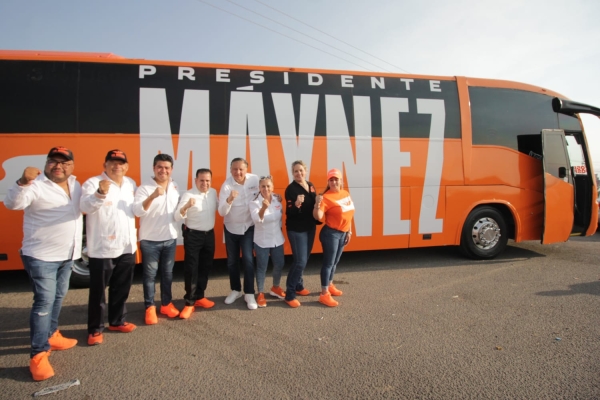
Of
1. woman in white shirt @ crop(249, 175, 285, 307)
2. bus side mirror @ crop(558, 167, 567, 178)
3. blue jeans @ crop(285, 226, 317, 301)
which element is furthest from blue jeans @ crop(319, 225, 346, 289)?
bus side mirror @ crop(558, 167, 567, 178)

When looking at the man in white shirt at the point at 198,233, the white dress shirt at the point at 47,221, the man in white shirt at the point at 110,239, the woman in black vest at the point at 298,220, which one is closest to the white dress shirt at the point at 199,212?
the man in white shirt at the point at 198,233

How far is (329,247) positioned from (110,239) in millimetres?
2440

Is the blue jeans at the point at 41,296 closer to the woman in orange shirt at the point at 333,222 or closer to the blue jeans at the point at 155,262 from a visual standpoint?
the blue jeans at the point at 155,262

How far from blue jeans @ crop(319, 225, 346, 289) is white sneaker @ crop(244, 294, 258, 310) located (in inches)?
35.9

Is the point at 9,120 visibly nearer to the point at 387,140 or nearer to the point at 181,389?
the point at 181,389

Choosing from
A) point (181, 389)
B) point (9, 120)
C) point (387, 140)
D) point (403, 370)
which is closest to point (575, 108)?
point (387, 140)

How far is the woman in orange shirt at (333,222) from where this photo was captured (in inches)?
162

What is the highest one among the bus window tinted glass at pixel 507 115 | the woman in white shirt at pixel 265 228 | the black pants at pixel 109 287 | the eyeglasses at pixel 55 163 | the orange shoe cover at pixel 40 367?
the bus window tinted glass at pixel 507 115

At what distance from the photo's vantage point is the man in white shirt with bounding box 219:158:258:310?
4.01 meters

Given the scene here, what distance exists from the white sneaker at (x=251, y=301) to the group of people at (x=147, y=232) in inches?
0.5

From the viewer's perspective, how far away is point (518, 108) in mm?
6211

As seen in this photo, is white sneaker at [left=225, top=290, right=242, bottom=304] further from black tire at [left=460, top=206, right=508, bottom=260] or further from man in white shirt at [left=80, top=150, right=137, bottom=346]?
black tire at [left=460, top=206, right=508, bottom=260]

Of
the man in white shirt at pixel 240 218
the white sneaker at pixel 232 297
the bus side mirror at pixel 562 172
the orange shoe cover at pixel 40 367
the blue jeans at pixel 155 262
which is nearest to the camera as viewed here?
the orange shoe cover at pixel 40 367

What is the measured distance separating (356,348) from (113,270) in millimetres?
2596
